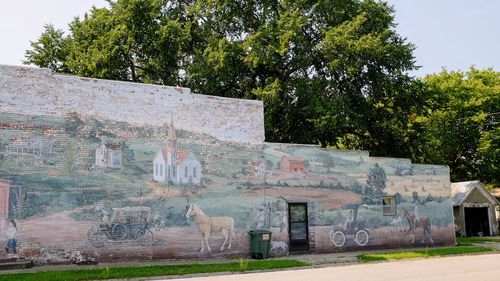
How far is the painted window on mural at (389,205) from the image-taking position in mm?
24281

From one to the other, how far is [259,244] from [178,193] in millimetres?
3814

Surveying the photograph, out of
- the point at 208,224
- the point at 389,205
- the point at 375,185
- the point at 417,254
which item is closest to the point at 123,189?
the point at 208,224

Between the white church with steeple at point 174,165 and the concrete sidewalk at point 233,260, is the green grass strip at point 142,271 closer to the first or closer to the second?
the concrete sidewalk at point 233,260

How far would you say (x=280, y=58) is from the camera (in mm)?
28984

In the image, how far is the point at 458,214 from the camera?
35375 millimetres

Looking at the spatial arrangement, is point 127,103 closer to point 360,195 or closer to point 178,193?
point 178,193

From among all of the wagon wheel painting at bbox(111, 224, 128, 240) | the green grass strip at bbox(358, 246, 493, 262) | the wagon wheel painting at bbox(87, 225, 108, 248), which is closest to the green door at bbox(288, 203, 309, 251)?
the green grass strip at bbox(358, 246, 493, 262)

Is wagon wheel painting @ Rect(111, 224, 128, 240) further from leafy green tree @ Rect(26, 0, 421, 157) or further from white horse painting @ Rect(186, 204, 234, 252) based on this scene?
leafy green tree @ Rect(26, 0, 421, 157)

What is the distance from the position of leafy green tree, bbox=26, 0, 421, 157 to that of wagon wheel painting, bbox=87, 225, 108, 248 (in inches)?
503

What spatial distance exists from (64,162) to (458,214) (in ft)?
91.0

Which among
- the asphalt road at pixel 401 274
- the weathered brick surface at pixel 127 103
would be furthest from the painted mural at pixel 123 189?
the asphalt road at pixel 401 274

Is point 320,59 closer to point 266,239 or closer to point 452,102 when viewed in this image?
point 266,239

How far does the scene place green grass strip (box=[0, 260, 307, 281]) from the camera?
14211 mm

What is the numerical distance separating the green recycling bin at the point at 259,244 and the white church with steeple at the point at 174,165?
313 centimetres
